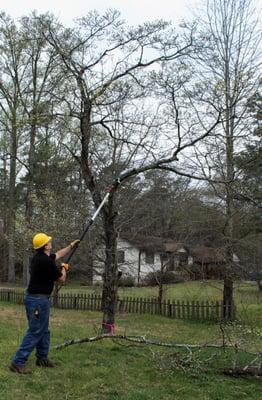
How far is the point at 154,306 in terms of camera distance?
1852 centimetres

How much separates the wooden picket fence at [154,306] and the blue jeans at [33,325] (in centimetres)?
1049

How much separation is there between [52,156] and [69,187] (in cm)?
656

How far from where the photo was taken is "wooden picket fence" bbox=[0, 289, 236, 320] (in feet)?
53.8

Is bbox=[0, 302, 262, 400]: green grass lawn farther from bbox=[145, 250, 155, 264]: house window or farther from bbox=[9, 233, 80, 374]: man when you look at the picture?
bbox=[145, 250, 155, 264]: house window

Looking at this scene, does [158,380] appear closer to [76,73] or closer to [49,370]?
[49,370]

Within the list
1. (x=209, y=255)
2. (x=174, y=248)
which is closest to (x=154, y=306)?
(x=209, y=255)

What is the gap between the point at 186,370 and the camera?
6.82 m

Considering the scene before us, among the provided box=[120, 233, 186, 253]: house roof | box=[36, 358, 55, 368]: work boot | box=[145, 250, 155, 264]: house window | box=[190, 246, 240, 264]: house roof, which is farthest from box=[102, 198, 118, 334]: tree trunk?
box=[145, 250, 155, 264]: house window

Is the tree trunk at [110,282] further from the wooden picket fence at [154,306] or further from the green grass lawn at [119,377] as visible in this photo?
the wooden picket fence at [154,306]

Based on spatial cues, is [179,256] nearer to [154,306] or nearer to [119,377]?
[154,306]

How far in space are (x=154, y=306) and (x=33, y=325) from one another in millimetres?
12645

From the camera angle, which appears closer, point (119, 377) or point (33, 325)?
point (33, 325)

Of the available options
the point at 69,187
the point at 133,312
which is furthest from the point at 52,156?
the point at 133,312

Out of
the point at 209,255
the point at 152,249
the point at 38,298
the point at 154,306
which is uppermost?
the point at 152,249
